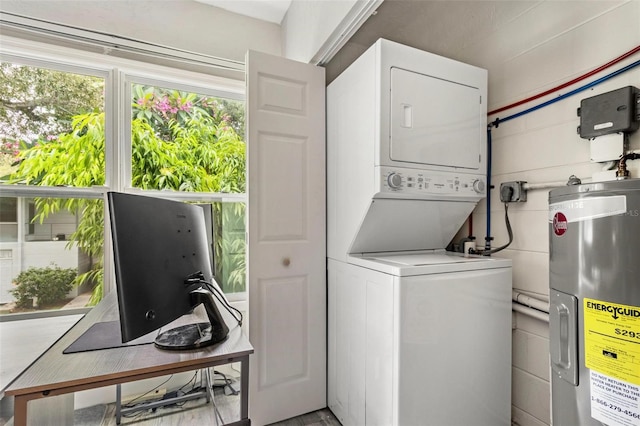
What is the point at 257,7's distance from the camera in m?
2.28

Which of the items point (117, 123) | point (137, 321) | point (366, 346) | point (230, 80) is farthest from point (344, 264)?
point (117, 123)

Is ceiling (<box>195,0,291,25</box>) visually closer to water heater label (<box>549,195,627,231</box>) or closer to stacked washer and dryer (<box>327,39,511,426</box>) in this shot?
stacked washer and dryer (<box>327,39,511,426</box>)

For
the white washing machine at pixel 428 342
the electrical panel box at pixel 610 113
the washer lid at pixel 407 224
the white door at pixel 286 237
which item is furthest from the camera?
the white door at pixel 286 237

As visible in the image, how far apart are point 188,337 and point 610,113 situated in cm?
194

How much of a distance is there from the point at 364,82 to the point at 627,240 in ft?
4.21

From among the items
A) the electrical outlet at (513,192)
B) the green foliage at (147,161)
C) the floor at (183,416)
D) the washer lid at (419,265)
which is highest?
the green foliage at (147,161)

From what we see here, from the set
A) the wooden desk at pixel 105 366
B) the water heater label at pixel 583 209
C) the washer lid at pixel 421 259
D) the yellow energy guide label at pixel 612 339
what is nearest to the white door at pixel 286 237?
the washer lid at pixel 421 259

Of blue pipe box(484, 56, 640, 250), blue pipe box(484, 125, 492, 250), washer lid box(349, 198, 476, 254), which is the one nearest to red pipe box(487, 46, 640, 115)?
blue pipe box(484, 56, 640, 250)

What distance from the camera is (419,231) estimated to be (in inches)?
73.7

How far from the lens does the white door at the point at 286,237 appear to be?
1.86 metres

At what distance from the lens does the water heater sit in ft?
3.18

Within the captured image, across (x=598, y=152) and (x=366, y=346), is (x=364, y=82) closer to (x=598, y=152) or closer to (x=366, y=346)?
(x=598, y=152)

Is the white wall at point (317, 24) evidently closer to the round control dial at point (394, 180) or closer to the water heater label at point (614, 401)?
the round control dial at point (394, 180)

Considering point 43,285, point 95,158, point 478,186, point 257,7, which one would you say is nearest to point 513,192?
point 478,186
